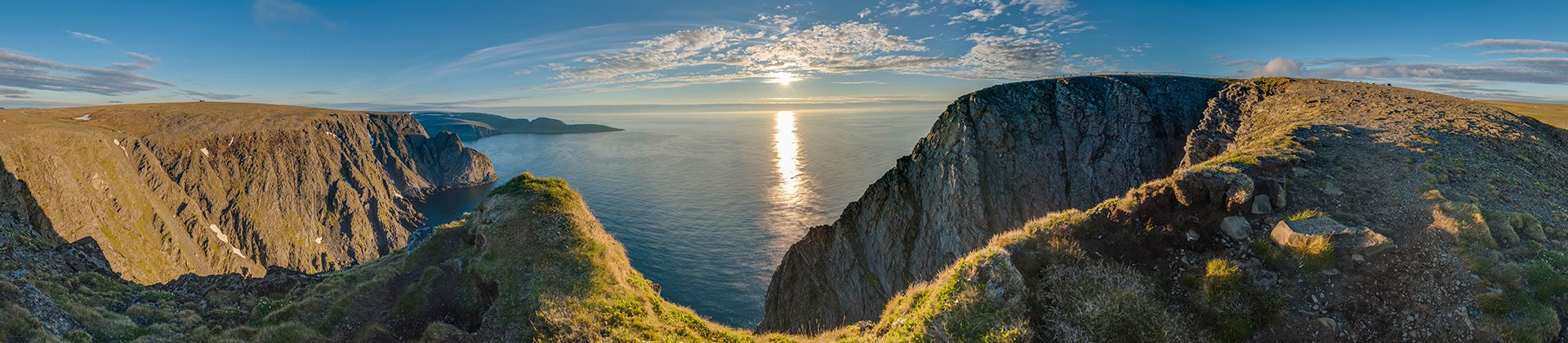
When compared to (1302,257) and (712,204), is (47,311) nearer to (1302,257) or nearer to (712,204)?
(1302,257)

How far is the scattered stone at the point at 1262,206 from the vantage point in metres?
10.4

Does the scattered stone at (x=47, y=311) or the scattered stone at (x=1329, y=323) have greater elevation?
the scattered stone at (x=1329, y=323)

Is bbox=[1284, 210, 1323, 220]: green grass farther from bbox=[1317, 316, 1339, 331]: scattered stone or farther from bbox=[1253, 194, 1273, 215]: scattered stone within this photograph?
bbox=[1317, 316, 1339, 331]: scattered stone

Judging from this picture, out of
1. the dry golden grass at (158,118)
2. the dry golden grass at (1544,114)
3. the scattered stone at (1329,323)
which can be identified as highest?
the dry golden grass at (158,118)

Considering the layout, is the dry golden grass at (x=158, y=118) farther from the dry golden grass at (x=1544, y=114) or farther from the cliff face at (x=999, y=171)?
the dry golden grass at (x=1544, y=114)

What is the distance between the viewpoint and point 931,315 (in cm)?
916

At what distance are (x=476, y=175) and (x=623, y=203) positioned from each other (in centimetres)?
7299

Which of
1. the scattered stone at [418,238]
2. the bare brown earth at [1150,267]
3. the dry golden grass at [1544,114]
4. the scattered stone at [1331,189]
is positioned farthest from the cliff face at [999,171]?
the scattered stone at [418,238]

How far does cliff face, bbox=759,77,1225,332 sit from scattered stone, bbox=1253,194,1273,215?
49.2 feet

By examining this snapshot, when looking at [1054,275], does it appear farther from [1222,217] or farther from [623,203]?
[623,203]

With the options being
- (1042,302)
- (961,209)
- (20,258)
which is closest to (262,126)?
(20,258)

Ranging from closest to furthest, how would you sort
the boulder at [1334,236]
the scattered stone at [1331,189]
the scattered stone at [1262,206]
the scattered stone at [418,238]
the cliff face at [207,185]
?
the boulder at [1334,236], the scattered stone at [1262,206], the scattered stone at [1331,189], the scattered stone at [418,238], the cliff face at [207,185]

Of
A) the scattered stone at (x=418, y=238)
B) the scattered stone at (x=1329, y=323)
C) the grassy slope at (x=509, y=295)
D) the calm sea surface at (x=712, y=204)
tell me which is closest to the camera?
the scattered stone at (x=1329, y=323)

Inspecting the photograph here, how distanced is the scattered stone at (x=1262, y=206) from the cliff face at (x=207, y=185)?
64.1 metres
